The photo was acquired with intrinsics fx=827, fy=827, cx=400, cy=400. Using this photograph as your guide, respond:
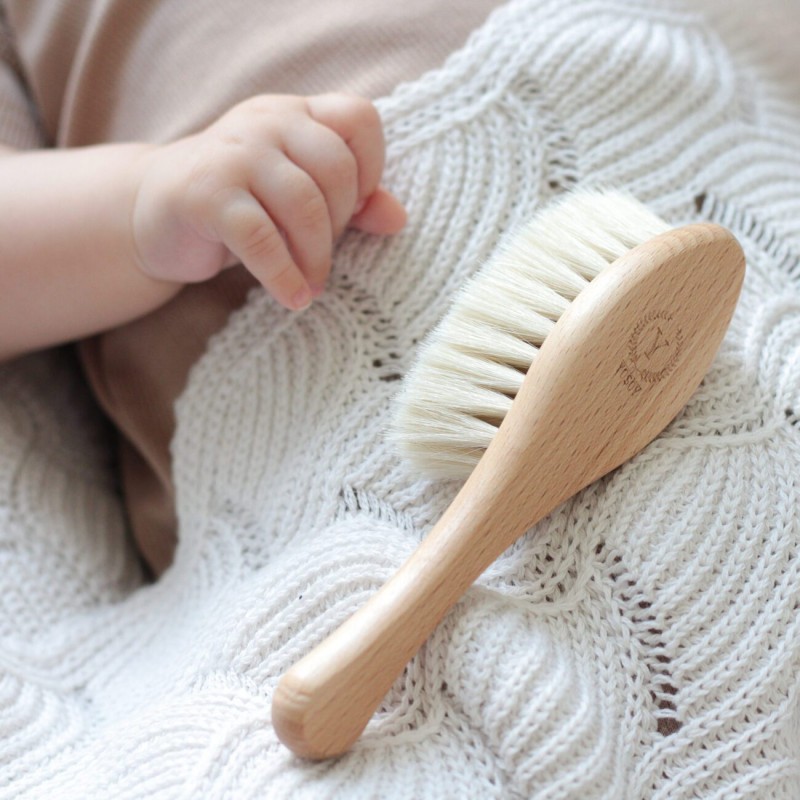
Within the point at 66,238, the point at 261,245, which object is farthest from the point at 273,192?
the point at 66,238

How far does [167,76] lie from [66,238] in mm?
164

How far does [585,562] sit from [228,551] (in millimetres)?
214

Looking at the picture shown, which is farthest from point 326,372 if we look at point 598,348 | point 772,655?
point 772,655

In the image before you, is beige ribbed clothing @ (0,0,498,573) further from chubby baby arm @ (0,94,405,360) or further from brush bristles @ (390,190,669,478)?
brush bristles @ (390,190,669,478)

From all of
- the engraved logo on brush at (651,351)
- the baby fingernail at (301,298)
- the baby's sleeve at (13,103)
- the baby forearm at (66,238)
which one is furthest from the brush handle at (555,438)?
the baby's sleeve at (13,103)

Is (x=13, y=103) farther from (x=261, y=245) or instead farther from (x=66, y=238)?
(x=261, y=245)

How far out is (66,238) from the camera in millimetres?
500

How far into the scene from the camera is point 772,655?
0.40 m

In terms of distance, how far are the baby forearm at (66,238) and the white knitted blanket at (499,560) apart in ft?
0.26

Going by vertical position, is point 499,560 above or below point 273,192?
below

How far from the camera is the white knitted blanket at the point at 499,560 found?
39cm

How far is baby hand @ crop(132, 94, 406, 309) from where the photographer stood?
18.3 inches

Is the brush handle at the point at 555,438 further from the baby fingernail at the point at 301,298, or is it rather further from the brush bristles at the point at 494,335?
the baby fingernail at the point at 301,298

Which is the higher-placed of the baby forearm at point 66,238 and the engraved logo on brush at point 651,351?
the engraved logo on brush at point 651,351
